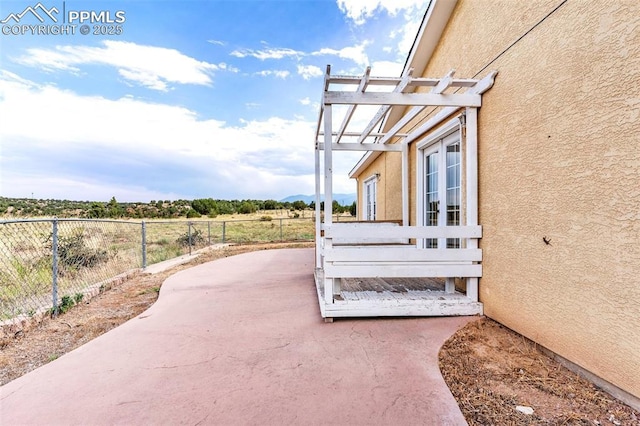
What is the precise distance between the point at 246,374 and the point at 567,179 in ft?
10.4

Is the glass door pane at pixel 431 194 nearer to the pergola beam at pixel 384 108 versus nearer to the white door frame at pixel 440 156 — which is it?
the white door frame at pixel 440 156

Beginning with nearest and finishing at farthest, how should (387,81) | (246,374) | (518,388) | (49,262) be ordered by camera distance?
(518,388), (246,374), (387,81), (49,262)

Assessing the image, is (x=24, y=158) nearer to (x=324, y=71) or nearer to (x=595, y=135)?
(x=324, y=71)

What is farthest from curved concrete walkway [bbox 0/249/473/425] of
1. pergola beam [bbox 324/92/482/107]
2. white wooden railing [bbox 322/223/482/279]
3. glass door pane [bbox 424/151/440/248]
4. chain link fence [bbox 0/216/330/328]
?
pergola beam [bbox 324/92/482/107]

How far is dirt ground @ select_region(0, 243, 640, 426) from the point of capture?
6.15 feet

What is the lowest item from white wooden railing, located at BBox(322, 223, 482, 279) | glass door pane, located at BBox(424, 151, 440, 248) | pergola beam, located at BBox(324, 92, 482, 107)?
white wooden railing, located at BBox(322, 223, 482, 279)

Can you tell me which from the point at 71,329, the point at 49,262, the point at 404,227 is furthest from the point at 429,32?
the point at 49,262

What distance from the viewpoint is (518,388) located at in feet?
7.11

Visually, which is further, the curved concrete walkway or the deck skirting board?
the deck skirting board

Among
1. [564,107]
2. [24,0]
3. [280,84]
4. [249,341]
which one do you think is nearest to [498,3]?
[564,107]

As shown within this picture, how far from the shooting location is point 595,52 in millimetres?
2195

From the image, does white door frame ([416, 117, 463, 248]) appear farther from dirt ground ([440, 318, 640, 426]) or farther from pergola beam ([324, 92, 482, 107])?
dirt ground ([440, 318, 640, 426])

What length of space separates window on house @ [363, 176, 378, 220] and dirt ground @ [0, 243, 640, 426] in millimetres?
7185

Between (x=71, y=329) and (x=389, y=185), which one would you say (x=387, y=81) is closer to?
(x=389, y=185)
